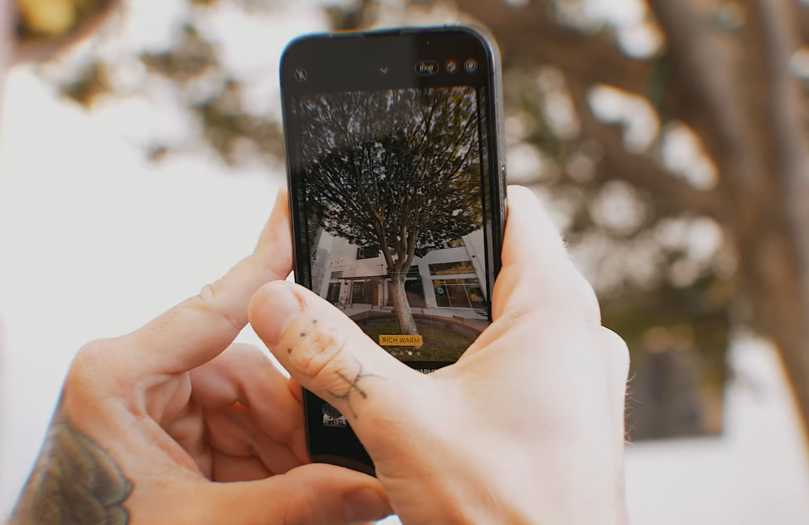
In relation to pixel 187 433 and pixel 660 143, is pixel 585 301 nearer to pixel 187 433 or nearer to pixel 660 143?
pixel 187 433

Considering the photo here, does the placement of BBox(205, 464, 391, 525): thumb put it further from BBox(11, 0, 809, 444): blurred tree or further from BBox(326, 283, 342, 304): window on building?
BBox(11, 0, 809, 444): blurred tree

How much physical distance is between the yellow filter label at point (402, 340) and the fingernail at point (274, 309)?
10cm

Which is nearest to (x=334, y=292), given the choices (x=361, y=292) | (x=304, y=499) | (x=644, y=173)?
(x=361, y=292)

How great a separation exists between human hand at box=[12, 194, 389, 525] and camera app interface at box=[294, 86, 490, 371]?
35 millimetres

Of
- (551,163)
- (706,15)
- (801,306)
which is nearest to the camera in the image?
(801,306)

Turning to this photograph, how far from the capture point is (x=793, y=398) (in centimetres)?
A: 128

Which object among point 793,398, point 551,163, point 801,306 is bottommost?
point 793,398

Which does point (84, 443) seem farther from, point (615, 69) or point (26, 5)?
point (615, 69)

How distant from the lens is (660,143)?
1589 mm

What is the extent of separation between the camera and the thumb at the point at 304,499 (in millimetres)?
410

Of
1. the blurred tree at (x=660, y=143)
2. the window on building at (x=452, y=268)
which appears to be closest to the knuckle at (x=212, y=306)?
the window on building at (x=452, y=268)

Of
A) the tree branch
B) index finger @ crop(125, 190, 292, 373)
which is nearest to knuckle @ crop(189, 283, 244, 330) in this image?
index finger @ crop(125, 190, 292, 373)

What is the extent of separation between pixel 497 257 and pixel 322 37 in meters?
0.16

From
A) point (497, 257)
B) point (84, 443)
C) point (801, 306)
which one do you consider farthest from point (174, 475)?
Result: point (801, 306)
